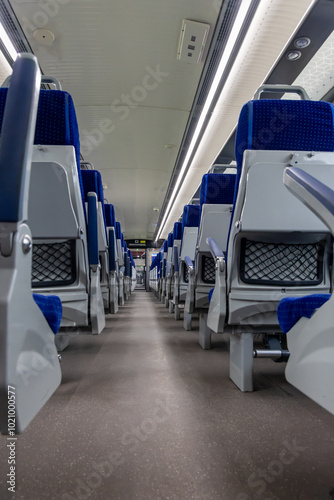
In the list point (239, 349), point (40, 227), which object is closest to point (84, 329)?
point (40, 227)

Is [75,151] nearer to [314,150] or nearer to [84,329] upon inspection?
[84,329]

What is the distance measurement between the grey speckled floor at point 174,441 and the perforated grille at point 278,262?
2.16 feet

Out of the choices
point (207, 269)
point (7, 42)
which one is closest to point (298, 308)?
point (207, 269)

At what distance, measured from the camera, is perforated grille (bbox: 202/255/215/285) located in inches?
121

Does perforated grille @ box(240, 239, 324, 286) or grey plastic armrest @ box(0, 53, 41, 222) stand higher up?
grey plastic armrest @ box(0, 53, 41, 222)

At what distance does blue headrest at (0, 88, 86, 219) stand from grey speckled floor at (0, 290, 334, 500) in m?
1.35

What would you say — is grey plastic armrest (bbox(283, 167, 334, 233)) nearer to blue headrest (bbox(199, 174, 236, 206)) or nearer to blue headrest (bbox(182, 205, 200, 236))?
blue headrest (bbox(199, 174, 236, 206))

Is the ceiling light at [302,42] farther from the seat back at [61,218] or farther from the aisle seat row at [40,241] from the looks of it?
the seat back at [61,218]

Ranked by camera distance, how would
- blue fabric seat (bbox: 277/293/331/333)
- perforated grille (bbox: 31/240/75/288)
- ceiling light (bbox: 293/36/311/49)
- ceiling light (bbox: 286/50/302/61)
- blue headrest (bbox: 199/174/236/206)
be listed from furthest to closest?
ceiling light (bbox: 286/50/302/61), ceiling light (bbox: 293/36/311/49), blue headrest (bbox: 199/174/236/206), perforated grille (bbox: 31/240/75/288), blue fabric seat (bbox: 277/293/331/333)

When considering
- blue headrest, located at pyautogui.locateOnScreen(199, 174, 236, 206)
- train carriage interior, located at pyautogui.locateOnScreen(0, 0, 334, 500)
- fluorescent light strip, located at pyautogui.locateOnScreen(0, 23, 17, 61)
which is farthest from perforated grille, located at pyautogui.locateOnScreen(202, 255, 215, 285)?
fluorescent light strip, located at pyautogui.locateOnScreen(0, 23, 17, 61)

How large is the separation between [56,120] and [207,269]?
6.63ft

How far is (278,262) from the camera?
1.76m

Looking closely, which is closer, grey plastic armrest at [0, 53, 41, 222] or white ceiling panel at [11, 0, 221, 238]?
grey plastic armrest at [0, 53, 41, 222]

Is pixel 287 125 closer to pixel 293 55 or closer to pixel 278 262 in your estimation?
pixel 278 262
